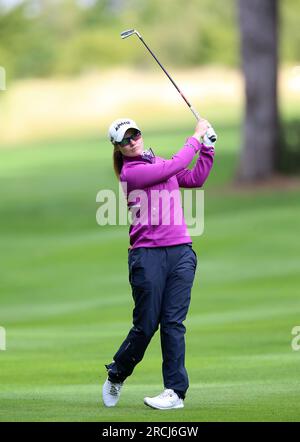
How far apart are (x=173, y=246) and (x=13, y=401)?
66.4 inches

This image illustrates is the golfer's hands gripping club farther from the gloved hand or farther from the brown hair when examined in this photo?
the brown hair

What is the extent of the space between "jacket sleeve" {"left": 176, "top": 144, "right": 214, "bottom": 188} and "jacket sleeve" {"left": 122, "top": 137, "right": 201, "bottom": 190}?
0.16 meters

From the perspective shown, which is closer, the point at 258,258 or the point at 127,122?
the point at 127,122

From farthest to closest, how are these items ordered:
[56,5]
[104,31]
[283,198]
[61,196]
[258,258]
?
[56,5] → [104,31] → [61,196] → [283,198] → [258,258]

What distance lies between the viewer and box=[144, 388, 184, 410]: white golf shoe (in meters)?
8.84

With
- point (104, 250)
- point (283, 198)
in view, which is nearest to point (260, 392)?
point (104, 250)

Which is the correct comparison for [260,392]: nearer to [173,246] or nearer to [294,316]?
[173,246]

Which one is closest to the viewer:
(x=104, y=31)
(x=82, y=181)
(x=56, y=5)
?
(x=82, y=181)

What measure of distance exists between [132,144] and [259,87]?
2437 centimetres

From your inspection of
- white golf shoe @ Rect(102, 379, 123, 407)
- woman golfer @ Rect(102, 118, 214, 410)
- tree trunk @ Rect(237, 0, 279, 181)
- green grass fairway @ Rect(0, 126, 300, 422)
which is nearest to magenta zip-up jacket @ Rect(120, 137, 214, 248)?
woman golfer @ Rect(102, 118, 214, 410)

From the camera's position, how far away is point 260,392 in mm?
9750

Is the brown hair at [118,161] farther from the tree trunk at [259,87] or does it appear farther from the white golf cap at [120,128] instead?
the tree trunk at [259,87]

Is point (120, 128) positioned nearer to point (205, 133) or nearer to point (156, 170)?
point (156, 170)

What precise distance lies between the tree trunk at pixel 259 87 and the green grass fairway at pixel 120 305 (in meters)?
1.07
